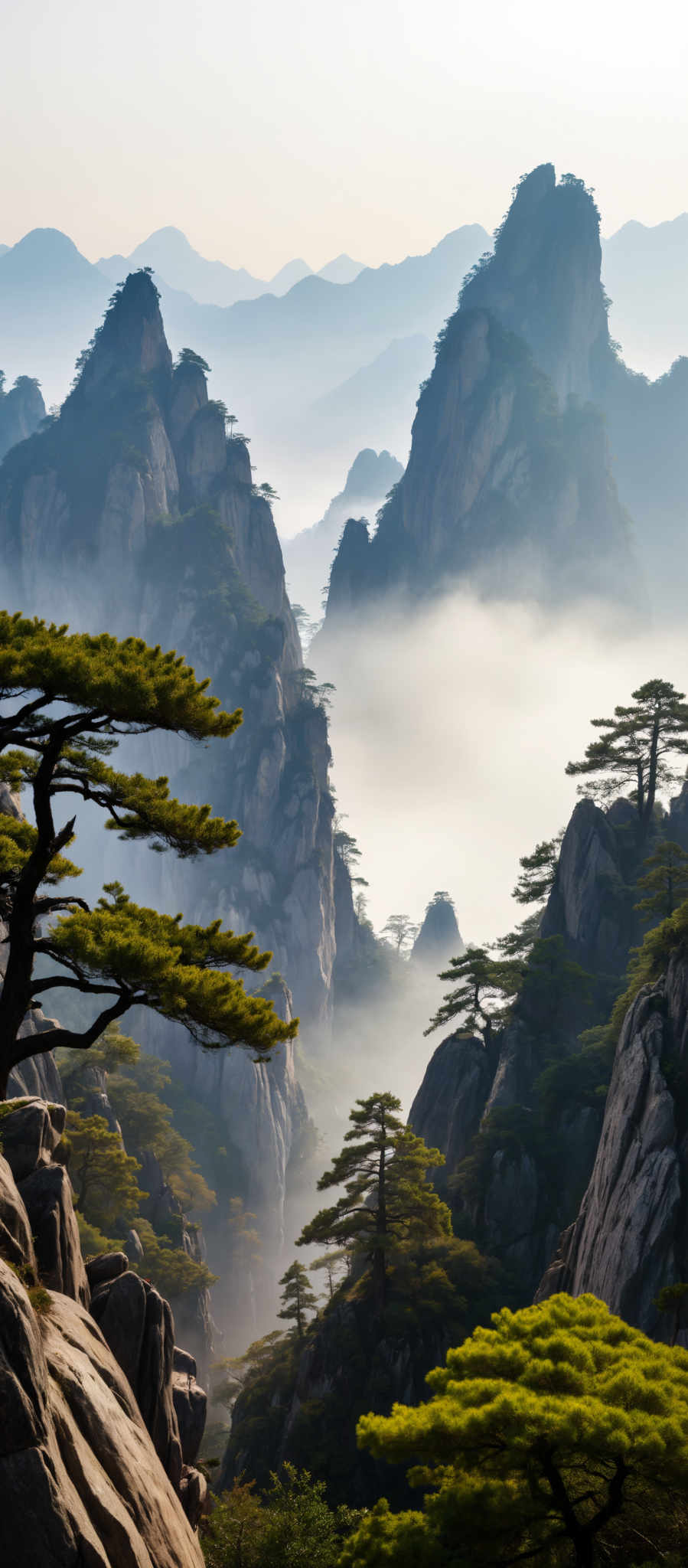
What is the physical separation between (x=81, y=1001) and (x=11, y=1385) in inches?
2987

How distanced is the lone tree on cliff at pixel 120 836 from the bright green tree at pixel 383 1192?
17706 millimetres

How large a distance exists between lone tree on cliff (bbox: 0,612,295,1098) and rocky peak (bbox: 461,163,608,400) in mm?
160252

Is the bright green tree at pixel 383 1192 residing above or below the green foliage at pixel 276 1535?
above

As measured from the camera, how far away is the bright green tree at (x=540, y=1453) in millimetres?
8672

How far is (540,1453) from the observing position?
8984 millimetres

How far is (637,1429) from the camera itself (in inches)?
340

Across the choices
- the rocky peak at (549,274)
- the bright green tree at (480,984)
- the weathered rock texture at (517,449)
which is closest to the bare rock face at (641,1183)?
the bright green tree at (480,984)

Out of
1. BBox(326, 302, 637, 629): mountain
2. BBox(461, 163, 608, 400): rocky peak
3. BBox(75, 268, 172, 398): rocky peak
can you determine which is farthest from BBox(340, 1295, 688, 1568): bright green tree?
BBox(461, 163, 608, 400): rocky peak

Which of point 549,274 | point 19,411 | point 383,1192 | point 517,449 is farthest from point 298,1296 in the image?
point 549,274

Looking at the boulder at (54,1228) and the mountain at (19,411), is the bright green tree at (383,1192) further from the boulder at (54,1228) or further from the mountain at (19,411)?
the mountain at (19,411)

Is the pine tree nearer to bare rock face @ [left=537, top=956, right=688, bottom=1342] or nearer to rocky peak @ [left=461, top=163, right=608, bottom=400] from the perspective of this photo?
bare rock face @ [left=537, top=956, right=688, bottom=1342]

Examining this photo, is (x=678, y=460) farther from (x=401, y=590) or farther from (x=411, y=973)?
(x=411, y=973)

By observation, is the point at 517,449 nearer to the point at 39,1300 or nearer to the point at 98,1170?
the point at 98,1170

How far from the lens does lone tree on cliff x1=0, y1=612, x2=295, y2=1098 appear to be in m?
10.6
